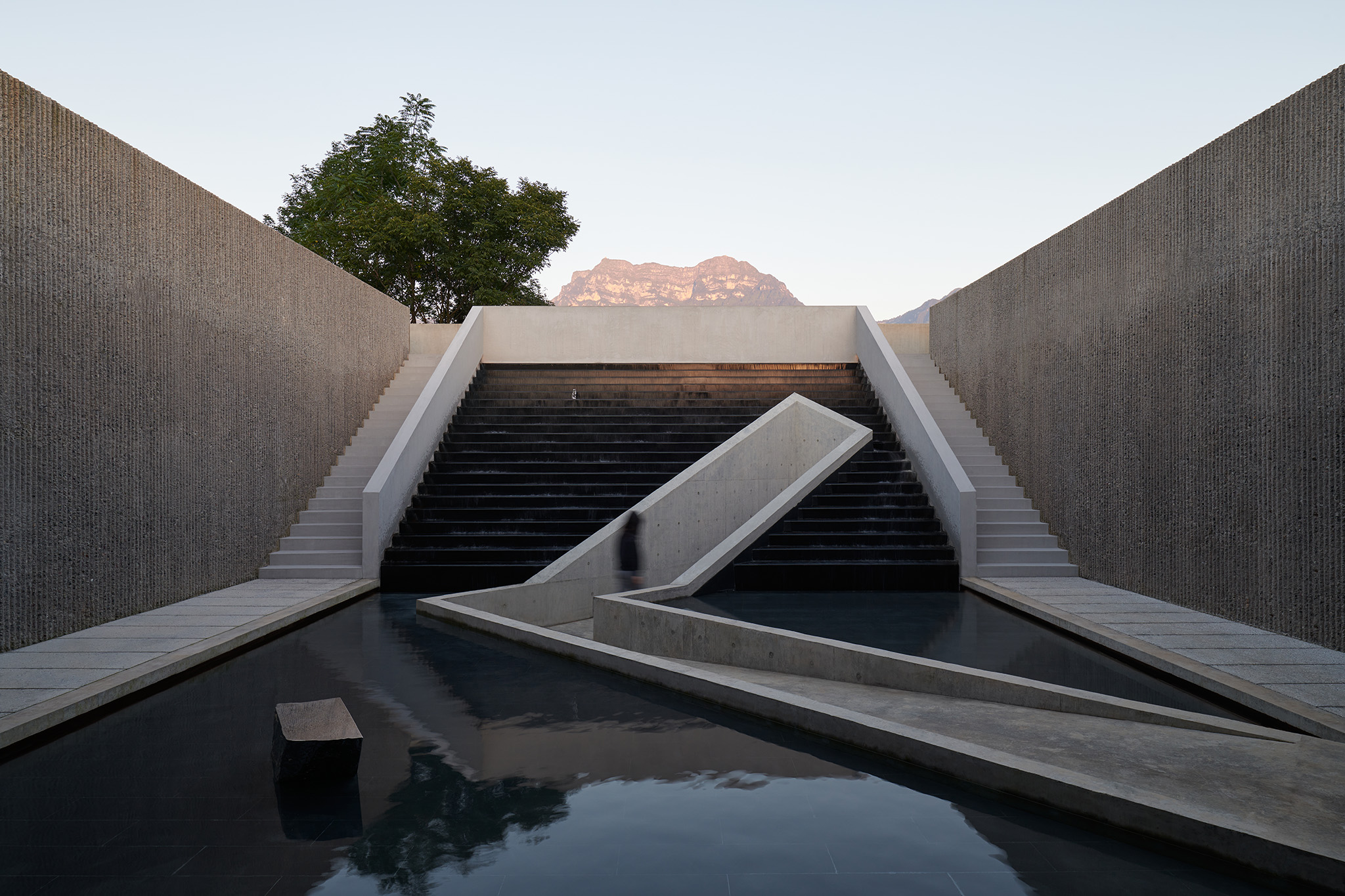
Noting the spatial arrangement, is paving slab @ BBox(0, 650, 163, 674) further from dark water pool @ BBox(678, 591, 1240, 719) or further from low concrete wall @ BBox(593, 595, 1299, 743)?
dark water pool @ BBox(678, 591, 1240, 719)

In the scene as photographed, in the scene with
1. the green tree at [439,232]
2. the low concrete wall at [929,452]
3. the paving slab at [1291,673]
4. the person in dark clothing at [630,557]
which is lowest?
the paving slab at [1291,673]

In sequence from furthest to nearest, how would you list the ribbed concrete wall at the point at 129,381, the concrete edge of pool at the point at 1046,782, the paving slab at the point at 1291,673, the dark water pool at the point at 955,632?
the ribbed concrete wall at the point at 129,381 → the dark water pool at the point at 955,632 → the paving slab at the point at 1291,673 → the concrete edge of pool at the point at 1046,782

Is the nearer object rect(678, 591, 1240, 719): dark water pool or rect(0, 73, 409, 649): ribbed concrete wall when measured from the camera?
rect(678, 591, 1240, 719): dark water pool

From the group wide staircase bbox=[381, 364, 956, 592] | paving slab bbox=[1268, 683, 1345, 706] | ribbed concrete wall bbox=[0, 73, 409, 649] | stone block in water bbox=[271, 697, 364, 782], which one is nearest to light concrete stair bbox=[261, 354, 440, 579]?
ribbed concrete wall bbox=[0, 73, 409, 649]

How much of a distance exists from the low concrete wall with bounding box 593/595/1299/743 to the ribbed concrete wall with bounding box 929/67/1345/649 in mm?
2923

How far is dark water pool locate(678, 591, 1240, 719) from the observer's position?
538 centimetres

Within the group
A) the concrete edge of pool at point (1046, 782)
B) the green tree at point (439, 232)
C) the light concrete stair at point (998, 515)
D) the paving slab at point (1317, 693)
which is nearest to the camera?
the concrete edge of pool at point (1046, 782)

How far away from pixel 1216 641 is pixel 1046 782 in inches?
150

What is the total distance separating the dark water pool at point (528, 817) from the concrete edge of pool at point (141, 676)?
124mm

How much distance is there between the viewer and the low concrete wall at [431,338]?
1714 centimetres

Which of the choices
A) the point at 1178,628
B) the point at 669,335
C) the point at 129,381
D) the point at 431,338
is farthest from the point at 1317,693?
the point at 431,338

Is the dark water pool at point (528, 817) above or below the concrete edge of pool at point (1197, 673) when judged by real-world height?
below

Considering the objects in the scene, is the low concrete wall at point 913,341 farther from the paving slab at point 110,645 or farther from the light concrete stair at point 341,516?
the paving slab at point 110,645

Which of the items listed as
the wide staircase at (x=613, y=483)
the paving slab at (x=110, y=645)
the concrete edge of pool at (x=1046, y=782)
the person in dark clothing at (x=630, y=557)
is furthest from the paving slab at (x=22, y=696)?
the person in dark clothing at (x=630, y=557)
